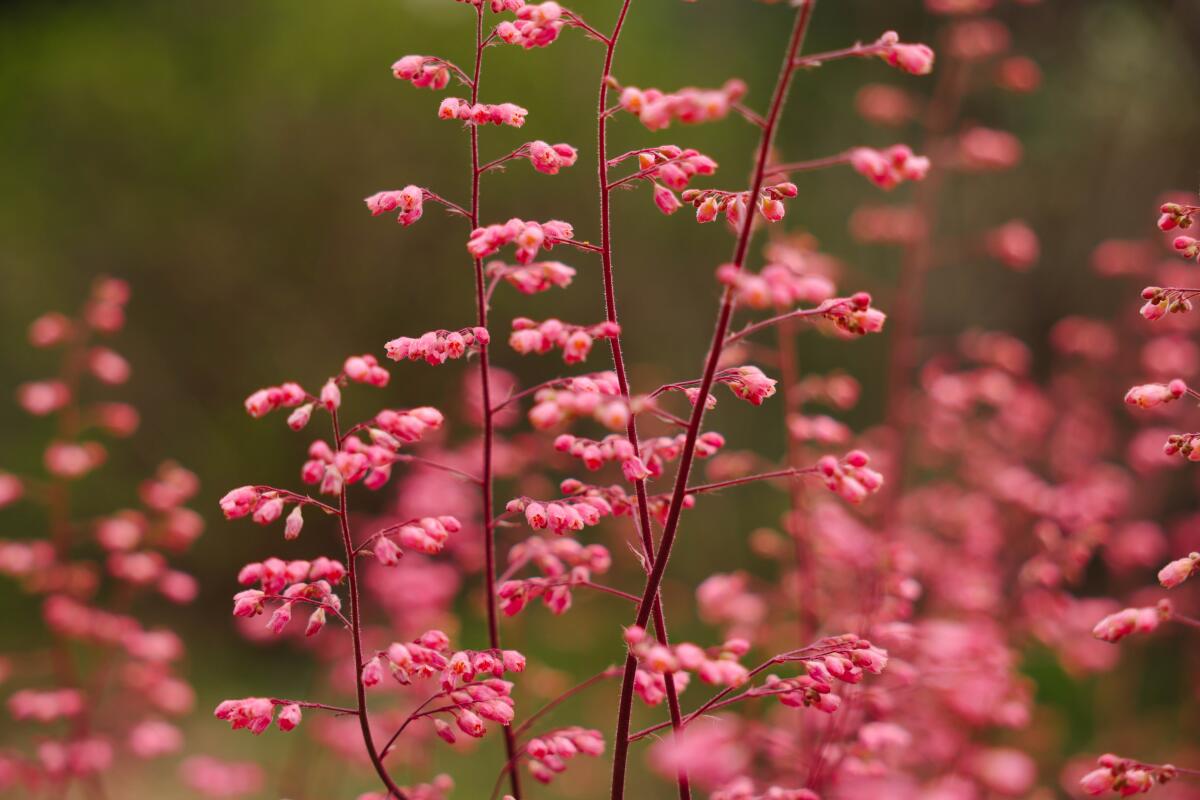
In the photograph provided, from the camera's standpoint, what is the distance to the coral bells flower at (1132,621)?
0.95 metres

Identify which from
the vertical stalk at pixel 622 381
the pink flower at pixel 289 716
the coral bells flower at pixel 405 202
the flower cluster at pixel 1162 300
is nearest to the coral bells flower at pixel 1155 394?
the flower cluster at pixel 1162 300

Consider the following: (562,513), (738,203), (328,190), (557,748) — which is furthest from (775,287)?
(328,190)

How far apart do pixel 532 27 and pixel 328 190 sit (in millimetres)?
3237

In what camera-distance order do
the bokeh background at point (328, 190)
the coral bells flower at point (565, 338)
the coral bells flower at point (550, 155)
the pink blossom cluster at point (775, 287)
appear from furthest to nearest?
the bokeh background at point (328, 190) < the coral bells flower at point (550, 155) < the coral bells flower at point (565, 338) < the pink blossom cluster at point (775, 287)

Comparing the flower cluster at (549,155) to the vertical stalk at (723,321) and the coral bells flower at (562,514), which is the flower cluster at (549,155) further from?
the coral bells flower at (562,514)

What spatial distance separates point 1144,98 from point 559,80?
2607 millimetres

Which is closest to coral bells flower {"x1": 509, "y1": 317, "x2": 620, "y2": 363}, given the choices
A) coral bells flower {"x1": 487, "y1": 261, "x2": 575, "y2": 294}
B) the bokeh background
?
coral bells flower {"x1": 487, "y1": 261, "x2": 575, "y2": 294}

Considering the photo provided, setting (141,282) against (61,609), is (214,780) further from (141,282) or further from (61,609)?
(141,282)

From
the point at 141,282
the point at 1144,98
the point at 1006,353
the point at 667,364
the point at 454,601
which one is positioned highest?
the point at 1144,98

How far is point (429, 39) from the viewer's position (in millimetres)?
3934

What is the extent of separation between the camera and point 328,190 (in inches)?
157

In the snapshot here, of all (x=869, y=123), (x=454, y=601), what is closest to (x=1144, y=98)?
(x=869, y=123)

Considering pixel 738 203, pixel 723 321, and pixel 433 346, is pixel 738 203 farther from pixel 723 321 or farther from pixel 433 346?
pixel 433 346

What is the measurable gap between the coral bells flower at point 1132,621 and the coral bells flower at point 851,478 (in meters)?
0.28
